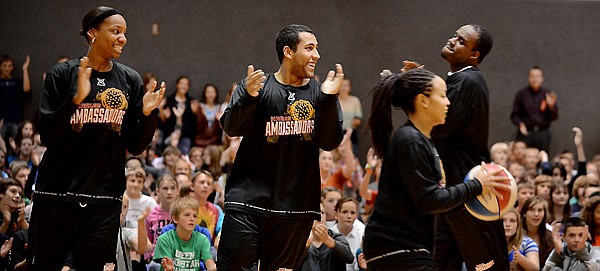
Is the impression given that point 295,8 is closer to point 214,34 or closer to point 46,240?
point 214,34

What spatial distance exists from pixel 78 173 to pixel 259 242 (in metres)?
1.21

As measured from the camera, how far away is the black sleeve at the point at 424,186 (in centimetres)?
412

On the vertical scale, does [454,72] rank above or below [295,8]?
below

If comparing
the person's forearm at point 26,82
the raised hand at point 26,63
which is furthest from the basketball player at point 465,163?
the raised hand at point 26,63

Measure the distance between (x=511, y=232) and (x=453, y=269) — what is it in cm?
260

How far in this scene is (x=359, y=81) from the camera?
604 inches

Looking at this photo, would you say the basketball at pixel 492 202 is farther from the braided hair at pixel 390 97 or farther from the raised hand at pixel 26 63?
the raised hand at pixel 26 63

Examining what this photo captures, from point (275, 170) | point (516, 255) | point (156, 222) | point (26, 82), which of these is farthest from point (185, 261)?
point (26, 82)

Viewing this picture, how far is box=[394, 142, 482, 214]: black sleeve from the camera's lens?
4.12m

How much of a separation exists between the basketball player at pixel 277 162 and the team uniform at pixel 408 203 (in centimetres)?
113

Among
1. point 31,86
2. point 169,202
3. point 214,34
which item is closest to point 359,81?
point 214,34

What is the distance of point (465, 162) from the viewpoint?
5.27 meters

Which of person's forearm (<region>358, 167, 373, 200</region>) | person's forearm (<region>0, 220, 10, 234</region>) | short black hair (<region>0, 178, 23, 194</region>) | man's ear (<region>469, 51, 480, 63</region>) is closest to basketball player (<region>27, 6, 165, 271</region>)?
man's ear (<region>469, 51, 480, 63</region>)

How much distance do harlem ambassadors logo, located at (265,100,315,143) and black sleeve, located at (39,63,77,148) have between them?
1.23 meters
